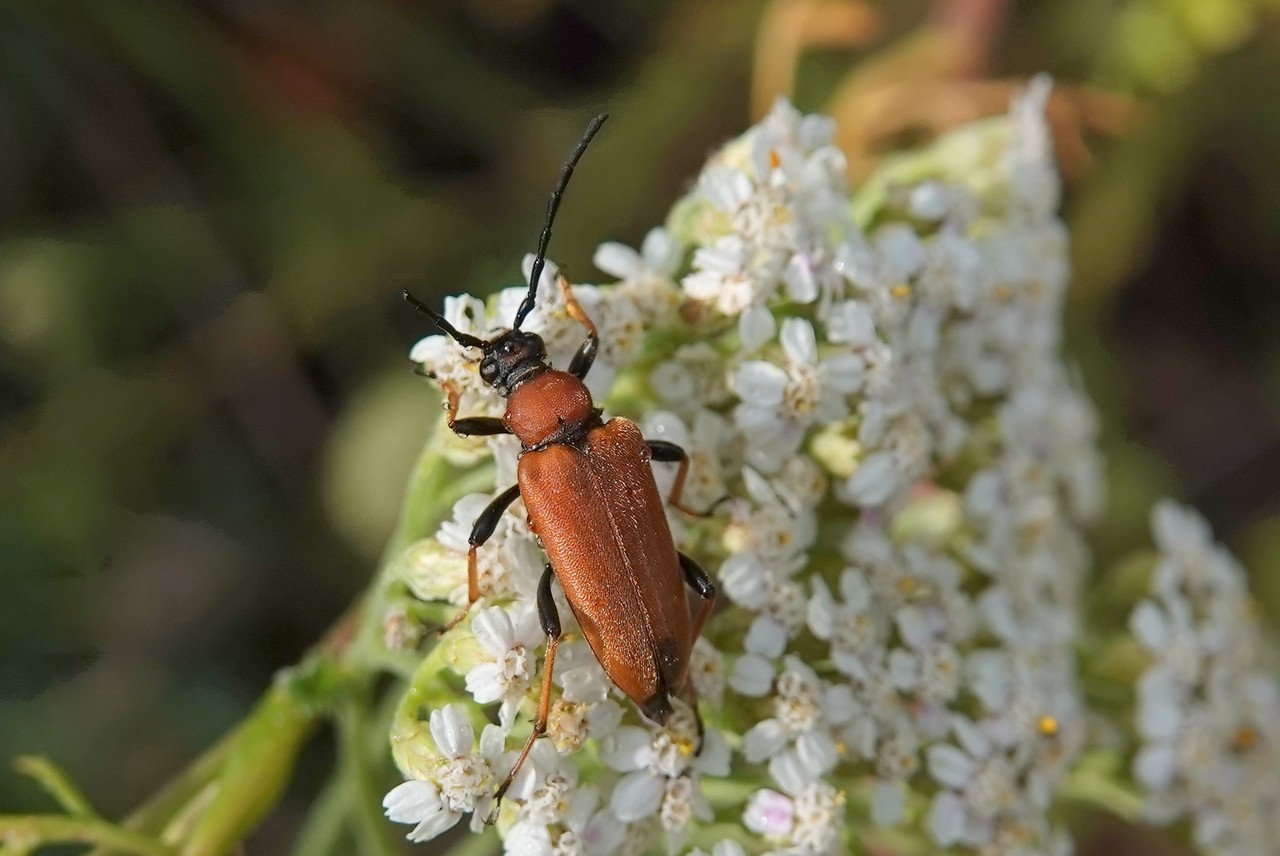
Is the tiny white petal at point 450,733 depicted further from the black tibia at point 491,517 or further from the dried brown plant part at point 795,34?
the dried brown plant part at point 795,34

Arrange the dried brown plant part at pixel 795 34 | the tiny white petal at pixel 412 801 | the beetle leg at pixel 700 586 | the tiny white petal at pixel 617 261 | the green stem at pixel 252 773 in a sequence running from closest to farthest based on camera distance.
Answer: the tiny white petal at pixel 412 801, the beetle leg at pixel 700 586, the green stem at pixel 252 773, the tiny white petal at pixel 617 261, the dried brown plant part at pixel 795 34

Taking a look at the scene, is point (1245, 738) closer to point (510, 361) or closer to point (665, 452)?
point (665, 452)

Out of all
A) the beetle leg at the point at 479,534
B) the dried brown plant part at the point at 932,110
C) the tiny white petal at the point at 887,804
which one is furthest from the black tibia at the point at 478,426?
the dried brown plant part at the point at 932,110

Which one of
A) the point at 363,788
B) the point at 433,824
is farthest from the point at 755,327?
the point at 363,788

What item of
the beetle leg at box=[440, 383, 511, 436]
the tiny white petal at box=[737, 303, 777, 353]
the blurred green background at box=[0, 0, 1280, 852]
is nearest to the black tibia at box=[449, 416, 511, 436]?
the beetle leg at box=[440, 383, 511, 436]

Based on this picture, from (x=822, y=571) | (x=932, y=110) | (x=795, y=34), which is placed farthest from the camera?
(x=795, y=34)

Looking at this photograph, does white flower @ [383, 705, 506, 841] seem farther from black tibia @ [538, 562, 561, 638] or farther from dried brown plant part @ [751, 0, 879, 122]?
dried brown plant part @ [751, 0, 879, 122]
